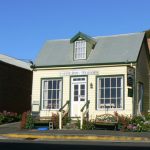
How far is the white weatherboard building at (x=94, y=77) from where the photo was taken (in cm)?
2717

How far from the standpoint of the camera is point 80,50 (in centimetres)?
2945

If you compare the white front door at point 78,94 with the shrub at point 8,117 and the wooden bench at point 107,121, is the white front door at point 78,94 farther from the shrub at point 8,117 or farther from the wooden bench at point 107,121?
the shrub at point 8,117

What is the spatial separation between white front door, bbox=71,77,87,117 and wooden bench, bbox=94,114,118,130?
6.41 ft

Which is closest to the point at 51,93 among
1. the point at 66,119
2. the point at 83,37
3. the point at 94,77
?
the point at 66,119

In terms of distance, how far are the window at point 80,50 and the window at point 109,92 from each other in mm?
2290

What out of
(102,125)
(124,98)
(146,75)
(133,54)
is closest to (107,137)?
(102,125)

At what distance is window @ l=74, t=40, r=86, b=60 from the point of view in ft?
95.8

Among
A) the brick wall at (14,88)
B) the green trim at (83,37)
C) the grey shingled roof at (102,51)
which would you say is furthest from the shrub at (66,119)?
the brick wall at (14,88)

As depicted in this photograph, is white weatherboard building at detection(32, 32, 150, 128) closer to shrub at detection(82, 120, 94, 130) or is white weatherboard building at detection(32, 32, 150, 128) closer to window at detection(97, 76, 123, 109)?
window at detection(97, 76, 123, 109)

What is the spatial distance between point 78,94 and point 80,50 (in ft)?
10.1

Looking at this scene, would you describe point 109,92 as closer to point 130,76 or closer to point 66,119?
point 130,76

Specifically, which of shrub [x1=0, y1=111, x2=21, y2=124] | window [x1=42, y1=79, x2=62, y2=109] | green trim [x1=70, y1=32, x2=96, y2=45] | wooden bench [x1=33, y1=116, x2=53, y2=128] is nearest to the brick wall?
shrub [x1=0, y1=111, x2=21, y2=124]

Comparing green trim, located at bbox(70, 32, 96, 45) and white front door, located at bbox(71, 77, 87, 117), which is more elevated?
green trim, located at bbox(70, 32, 96, 45)

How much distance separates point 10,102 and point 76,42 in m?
7.10
